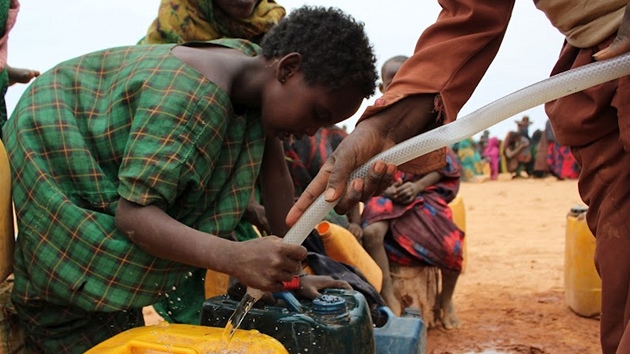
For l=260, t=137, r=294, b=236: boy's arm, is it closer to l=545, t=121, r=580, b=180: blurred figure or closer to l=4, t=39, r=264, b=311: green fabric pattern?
l=4, t=39, r=264, b=311: green fabric pattern

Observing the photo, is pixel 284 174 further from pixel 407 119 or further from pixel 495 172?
pixel 495 172

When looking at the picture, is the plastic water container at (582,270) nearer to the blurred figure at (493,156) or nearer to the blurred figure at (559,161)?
the blurred figure at (559,161)

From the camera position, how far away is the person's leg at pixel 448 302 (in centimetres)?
412

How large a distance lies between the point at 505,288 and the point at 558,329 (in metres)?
1.10

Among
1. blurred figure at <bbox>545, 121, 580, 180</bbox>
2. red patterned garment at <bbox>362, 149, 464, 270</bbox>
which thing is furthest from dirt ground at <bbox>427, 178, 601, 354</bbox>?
blurred figure at <bbox>545, 121, 580, 180</bbox>

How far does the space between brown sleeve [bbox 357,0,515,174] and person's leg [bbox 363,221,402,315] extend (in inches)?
92.3

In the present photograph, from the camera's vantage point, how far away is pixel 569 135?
1511mm

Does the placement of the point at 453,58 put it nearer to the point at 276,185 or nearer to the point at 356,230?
the point at 276,185

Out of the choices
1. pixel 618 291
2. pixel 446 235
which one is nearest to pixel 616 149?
pixel 618 291

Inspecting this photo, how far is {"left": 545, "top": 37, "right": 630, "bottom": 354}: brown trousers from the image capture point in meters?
1.40

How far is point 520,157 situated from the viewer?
741 inches

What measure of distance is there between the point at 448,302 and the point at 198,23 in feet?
7.28

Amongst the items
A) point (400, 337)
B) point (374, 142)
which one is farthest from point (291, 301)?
point (374, 142)

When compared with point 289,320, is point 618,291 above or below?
above
